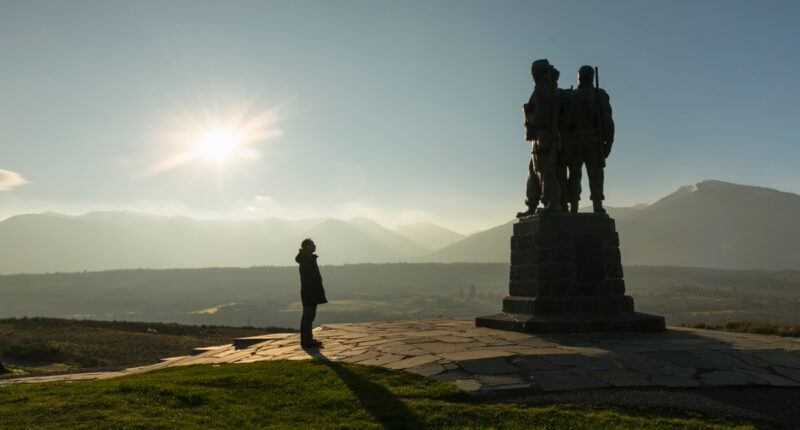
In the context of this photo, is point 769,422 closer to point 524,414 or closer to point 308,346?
point 524,414

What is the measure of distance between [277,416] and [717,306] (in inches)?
6113

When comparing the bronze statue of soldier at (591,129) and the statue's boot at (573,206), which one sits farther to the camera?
the statue's boot at (573,206)

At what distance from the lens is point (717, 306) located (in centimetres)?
13038

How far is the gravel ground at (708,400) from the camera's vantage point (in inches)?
175

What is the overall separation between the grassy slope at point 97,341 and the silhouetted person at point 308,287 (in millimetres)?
7033

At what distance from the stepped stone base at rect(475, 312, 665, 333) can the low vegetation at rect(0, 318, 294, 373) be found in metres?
10.2

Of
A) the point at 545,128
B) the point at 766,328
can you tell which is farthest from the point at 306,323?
the point at 766,328

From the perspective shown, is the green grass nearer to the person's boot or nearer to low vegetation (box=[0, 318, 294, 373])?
the person's boot

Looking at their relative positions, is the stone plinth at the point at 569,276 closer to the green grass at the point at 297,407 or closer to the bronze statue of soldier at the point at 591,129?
the bronze statue of soldier at the point at 591,129

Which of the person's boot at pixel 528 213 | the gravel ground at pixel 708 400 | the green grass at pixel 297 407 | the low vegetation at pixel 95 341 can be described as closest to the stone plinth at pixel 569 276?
the person's boot at pixel 528 213

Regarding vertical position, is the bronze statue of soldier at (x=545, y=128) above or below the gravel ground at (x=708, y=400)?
above

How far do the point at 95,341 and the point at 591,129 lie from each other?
18.8 metres

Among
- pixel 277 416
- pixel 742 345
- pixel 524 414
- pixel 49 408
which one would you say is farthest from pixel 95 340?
pixel 742 345

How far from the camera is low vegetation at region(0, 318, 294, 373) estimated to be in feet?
50.2
